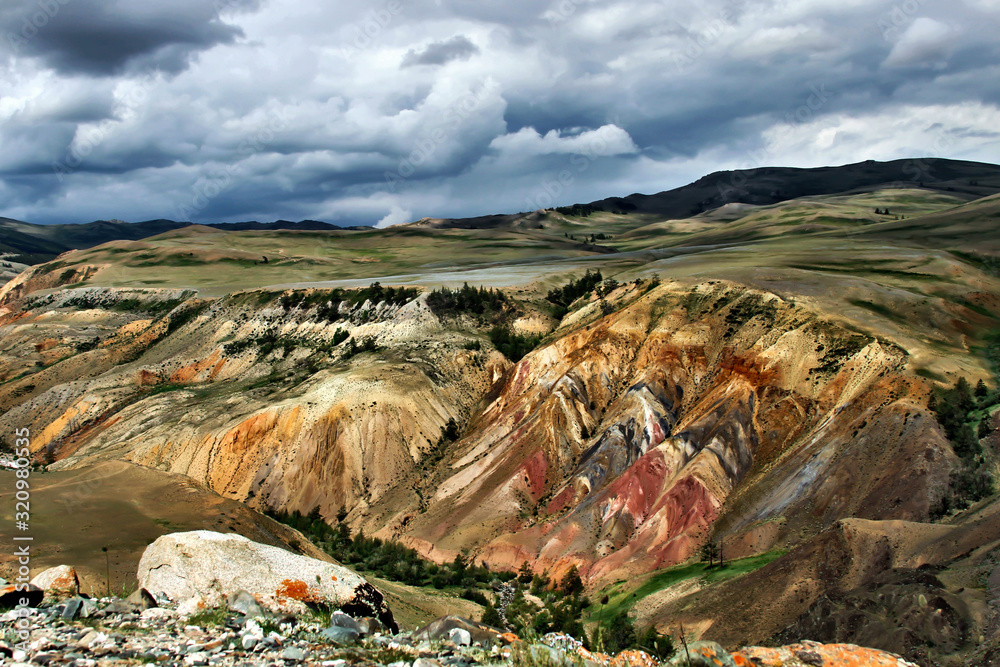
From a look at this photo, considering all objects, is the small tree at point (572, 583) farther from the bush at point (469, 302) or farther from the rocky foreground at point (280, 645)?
the bush at point (469, 302)

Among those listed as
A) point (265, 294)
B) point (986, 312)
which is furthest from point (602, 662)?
point (265, 294)

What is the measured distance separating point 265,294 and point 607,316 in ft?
132

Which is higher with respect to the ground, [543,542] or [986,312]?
[986,312]

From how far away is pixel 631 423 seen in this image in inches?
1532

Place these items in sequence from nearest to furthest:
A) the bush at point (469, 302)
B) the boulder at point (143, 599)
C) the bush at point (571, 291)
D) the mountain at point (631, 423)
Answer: the boulder at point (143, 599) → the mountain at point (631, 423) → the bush at point (469, 302) → the bush at point (571, 291)

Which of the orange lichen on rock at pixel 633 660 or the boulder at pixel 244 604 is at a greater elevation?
the boulder at pixel 244 604

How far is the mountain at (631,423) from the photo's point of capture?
70.4ft

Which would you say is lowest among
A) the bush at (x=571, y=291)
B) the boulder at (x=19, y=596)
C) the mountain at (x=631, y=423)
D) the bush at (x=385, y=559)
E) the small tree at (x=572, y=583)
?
the bush at (x=385, y=559)

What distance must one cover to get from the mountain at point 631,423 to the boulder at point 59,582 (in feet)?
35.1

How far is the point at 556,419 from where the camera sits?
41656 mm

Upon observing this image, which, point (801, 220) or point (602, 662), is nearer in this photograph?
point (602, 662)

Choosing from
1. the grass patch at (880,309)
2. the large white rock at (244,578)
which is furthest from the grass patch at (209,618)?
the grass patch at (880,309)

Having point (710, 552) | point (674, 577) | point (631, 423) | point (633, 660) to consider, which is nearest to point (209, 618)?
point (633, 660)

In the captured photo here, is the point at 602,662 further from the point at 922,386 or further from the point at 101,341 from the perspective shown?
the point at 101,341
